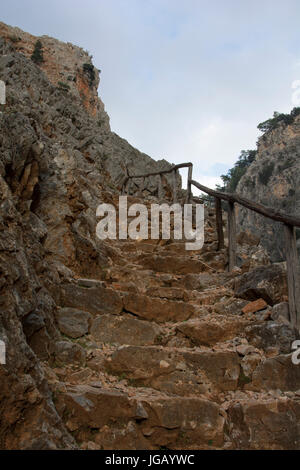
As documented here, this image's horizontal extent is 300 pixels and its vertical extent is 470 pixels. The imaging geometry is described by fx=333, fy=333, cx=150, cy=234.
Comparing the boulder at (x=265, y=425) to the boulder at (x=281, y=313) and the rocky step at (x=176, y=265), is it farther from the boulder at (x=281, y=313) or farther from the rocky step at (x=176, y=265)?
the rocky step at (x=176, y=265)

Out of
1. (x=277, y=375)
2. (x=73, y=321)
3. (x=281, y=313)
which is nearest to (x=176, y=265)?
(x=281, y=313)

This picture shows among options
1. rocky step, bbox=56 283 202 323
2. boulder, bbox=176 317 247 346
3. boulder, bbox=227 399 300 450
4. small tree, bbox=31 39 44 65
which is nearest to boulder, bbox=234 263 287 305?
boulder, bbox=176 317 247 346

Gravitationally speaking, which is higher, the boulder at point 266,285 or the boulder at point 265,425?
the boulder at point 266,285

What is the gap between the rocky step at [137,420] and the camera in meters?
2.33

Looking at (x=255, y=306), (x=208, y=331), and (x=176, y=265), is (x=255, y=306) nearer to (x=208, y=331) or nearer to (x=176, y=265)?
(x=208, y=331)

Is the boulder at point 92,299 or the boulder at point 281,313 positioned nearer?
the boulder at point 281,313

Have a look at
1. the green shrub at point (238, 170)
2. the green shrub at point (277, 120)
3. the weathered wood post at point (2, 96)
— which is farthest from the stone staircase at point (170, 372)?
the green shrub at point (277, 120)

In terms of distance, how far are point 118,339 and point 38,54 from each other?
38.3 meters

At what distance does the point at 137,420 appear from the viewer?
2.47m

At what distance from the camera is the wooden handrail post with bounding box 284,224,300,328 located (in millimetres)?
3600

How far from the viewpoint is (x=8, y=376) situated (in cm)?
198

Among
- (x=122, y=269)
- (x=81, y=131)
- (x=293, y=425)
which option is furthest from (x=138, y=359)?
(x=81, y=131)

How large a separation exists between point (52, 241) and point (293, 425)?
352 centimetres

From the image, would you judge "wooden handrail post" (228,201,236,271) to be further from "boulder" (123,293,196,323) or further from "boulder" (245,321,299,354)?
"boulder" (245,321,299,354)
